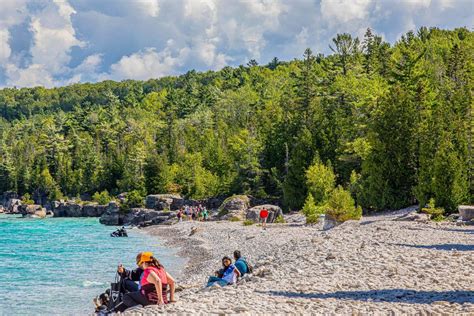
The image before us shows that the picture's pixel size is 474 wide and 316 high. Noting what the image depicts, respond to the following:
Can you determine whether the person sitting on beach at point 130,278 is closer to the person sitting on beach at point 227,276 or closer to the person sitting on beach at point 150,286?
the person sitting on beach at point 150,286

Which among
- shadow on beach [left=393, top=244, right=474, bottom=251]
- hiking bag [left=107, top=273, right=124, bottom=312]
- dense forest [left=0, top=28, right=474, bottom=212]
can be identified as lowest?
hiking bag [left=107, top=273, right=124, bottom=312]

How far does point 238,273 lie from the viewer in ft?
48.0

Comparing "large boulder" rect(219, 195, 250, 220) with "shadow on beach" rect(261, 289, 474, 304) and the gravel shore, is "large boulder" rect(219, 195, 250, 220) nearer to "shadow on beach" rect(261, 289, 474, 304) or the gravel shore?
the gravel shore

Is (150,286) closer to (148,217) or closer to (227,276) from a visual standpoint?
(227,276)

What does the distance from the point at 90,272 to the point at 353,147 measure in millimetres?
32488

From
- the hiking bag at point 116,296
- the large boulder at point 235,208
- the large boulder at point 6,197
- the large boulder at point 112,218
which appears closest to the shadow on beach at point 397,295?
the hiking bag at point 116,296

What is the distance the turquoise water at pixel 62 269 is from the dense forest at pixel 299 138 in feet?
54.2

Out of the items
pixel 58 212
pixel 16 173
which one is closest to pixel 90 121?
pixel 16 173

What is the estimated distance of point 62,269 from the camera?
29172 millimetres

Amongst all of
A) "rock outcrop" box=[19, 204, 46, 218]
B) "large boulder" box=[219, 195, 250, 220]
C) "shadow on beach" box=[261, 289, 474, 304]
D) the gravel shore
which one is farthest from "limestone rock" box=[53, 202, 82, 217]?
"shadow on beach" box=[261, 289, 474, 304]

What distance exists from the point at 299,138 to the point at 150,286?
165 feet

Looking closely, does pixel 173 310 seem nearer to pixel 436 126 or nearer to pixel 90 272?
pixel 90 272

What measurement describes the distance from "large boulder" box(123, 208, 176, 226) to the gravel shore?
39.9m

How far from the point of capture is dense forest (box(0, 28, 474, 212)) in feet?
131
